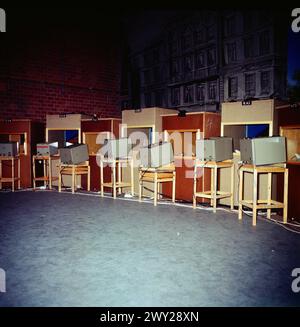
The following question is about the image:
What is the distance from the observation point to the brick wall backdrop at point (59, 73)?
8500 millimetres

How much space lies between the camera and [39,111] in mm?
8992

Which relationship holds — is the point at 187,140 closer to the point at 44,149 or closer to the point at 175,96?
the point at 44,149

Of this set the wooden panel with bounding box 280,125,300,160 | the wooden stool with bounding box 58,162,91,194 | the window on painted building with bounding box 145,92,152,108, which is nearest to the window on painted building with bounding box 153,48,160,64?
the window on painted building with bounding box 145,92,152,108

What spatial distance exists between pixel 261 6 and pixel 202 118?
245 centimetres

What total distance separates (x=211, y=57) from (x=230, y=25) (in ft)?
9.10

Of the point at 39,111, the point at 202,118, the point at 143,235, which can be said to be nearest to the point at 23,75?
the point at 39,111

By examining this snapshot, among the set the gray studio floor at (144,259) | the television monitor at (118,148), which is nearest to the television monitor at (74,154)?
the television monitor at (118,148)

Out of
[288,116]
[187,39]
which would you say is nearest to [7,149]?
[288,116]

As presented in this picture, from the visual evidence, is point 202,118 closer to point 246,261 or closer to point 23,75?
point 246,261

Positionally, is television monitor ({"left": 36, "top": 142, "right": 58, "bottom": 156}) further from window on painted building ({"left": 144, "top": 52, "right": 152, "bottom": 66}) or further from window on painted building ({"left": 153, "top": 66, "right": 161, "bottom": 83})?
window on painted building ({"left": 144, "top": 52, "right": 152, "bottom": 66})

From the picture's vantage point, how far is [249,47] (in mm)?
22594

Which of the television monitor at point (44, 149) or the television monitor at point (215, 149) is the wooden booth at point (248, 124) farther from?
the television monitor at point (44, 149)

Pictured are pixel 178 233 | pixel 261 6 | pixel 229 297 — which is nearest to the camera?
pixel 229 297
